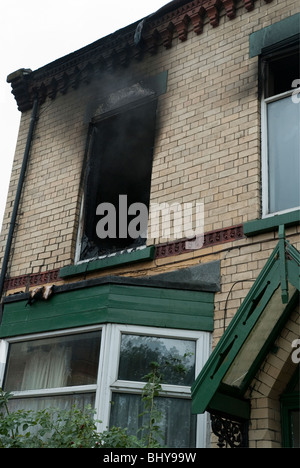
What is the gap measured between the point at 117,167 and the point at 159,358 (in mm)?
3492

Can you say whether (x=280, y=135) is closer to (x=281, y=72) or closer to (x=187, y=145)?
(x=281, y=72)

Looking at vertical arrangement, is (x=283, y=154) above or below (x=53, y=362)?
above

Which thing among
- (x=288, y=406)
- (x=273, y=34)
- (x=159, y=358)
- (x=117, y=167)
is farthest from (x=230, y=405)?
(x=273, y=34)

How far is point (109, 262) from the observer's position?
302 inches

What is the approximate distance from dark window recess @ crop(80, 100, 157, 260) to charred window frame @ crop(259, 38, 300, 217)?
5.92 ft

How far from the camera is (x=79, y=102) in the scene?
9.49 metres

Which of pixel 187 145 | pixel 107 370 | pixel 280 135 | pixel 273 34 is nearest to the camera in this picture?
pixel 107 370

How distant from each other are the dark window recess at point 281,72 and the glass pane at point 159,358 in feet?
11.1

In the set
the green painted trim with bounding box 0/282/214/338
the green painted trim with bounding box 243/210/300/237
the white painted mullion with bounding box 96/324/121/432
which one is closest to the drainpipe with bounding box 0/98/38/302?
the green painted trim with bounding box 0/282/214/338

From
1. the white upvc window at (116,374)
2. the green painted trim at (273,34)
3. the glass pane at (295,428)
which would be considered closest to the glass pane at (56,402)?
the white upvc window at (116,374)

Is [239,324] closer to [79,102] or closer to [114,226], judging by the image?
[114,226]

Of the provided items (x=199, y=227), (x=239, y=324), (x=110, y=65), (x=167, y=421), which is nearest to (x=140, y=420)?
(x=167, y=421)

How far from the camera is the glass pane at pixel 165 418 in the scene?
20.1ft

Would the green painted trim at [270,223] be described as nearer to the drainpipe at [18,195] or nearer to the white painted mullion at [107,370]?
the white painted mullion at [107,370]
